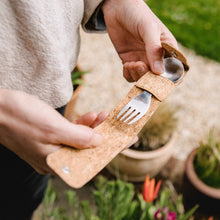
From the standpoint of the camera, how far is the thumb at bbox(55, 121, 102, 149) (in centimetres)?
A: 57

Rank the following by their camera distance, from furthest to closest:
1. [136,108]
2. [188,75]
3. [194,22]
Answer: [194,22]
[188,75]
[136,108]

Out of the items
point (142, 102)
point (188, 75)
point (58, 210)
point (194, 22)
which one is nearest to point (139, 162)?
point (58, 210)

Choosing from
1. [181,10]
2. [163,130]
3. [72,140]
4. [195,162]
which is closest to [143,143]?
[163,130]

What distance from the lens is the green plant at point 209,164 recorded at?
165cm

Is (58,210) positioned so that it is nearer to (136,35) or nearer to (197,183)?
(197,183)

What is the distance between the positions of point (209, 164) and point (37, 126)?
133cm

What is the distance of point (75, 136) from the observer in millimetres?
567

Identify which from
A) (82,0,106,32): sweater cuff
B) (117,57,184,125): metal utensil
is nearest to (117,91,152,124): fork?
(117,57,184,125): metal utensil

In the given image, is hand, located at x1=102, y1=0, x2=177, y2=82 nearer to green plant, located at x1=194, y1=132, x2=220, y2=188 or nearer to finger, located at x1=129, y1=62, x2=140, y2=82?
finger, located at x1=129, y1=62, x2=140, y2=82

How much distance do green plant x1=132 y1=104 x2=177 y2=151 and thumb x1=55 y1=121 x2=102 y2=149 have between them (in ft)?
3.89

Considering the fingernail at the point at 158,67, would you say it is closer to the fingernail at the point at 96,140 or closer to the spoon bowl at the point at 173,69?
the spoon bowl at the point at 173,69

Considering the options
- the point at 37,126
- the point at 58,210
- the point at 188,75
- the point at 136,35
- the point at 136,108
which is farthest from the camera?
the point at 188,75

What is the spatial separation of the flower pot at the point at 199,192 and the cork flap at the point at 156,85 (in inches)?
41.8

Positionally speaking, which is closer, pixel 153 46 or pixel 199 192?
pixel 153 46
